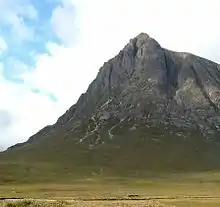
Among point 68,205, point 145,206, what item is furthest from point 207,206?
point 68,205

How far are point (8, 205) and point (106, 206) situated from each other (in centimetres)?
1126

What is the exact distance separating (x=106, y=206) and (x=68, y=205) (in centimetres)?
476

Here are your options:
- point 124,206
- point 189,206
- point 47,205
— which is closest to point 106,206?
point 124,206

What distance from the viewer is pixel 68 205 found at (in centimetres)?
5322

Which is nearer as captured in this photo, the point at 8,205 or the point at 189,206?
the point at 8,205

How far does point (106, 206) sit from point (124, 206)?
83.9 inches

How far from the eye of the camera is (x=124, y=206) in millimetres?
54875

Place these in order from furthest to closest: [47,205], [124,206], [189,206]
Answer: [189,206] → [124,206] → [47,205]

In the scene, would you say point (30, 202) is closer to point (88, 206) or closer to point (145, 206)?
point (88, 206)

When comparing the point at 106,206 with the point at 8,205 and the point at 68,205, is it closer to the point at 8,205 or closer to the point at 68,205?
the point at 68,205

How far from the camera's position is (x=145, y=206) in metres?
53.8

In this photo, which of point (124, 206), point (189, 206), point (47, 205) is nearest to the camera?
point (47, 205)

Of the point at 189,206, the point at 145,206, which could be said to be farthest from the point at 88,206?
the point at 189,206

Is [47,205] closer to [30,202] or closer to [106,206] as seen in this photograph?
[30,202]
